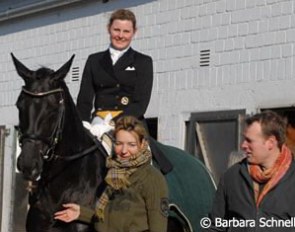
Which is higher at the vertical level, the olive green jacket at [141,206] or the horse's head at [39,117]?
the horse's head at [39,117]

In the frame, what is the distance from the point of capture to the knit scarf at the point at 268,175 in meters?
5.77

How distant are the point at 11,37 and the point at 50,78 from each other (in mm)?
9656

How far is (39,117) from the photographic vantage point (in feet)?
24.5

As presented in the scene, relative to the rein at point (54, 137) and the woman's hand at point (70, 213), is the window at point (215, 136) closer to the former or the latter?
the rein at point (54, 137)

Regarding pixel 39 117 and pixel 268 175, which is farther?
pixel 39 117

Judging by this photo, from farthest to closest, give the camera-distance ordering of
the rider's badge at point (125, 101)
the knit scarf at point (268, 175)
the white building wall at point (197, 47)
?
the white building wall at point (197, 47) → the rider's badge at point (125, 101) → the knit scarf at point (268, 175)

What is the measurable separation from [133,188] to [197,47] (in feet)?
20.5

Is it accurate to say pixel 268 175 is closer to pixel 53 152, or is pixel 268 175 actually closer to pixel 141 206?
pixel 141 206

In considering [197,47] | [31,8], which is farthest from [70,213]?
[31,8]

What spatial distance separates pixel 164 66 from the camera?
43.3 feet

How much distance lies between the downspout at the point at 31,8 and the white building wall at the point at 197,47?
0.16 m

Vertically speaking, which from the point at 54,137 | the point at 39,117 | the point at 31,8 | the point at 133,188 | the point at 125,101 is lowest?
Answer: the point at 133,188

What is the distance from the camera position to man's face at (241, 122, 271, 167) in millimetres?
5832

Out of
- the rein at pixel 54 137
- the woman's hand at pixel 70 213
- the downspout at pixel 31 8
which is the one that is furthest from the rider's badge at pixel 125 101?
the downspout at pixel 31 8
